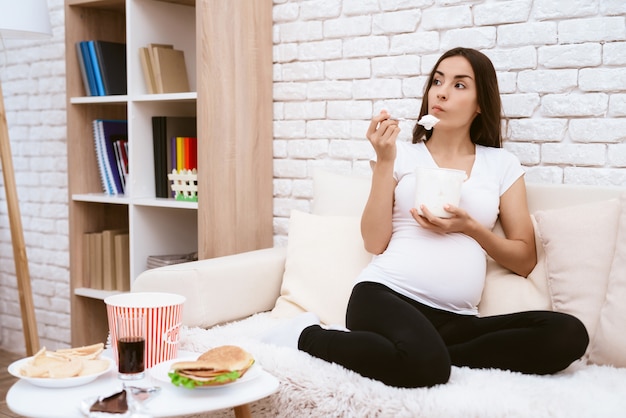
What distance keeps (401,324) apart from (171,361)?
540 millimetres

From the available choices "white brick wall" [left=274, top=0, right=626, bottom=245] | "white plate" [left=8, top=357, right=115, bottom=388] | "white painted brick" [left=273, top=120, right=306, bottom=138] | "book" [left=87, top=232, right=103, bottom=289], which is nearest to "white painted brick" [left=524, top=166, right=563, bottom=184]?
"white brick wall" [left=274, top=0, right=626, bottom=245]

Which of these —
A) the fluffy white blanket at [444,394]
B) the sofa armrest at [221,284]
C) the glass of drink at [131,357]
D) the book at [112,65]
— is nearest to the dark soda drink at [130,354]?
the glass of drink at [131,357]

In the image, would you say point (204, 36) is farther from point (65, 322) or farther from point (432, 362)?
point (65, 322)

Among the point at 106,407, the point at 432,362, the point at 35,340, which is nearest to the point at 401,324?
the point at 432,362

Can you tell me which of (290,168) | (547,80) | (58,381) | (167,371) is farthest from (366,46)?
(58,381)

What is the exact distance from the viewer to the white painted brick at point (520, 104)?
7.38 feet

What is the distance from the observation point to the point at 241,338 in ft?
6.30

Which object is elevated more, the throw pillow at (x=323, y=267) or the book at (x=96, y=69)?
the book at (x=96, y=69)

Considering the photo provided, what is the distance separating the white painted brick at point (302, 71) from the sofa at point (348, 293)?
1.48 ft

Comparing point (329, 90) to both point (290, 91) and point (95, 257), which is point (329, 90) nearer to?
point (290, 91)

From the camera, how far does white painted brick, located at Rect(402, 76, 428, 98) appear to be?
2.46 m

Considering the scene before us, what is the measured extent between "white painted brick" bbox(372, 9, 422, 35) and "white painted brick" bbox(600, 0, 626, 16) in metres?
0.60

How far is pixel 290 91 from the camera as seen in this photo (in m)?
2.76

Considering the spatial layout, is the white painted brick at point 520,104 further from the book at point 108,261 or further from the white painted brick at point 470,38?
the book at point 108,261
